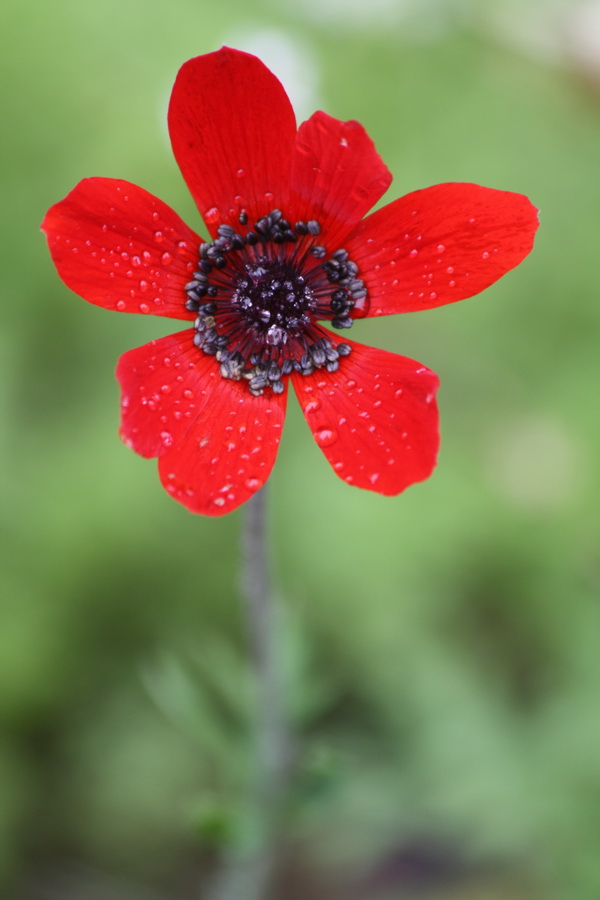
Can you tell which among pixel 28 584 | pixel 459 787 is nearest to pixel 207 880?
pixel 459 787

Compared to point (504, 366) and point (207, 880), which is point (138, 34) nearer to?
point (504, 366)

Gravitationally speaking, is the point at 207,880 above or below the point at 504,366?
below

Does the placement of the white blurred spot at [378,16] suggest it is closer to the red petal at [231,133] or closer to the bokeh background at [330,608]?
the bokeh background at [330,608]

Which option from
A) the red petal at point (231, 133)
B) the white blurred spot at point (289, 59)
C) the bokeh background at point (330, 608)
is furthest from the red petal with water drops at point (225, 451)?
the white blurred spot at point (289, 59)

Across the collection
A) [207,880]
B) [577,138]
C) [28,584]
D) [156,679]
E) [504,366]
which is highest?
[577,138]

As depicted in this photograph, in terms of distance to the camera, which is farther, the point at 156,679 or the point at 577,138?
the point at 577,138

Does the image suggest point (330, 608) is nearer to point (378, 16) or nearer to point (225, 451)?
point (225, 451)

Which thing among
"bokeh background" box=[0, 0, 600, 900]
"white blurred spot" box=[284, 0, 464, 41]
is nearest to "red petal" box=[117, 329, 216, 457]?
"bokeh background" box=[0, 0, 600, 900]
